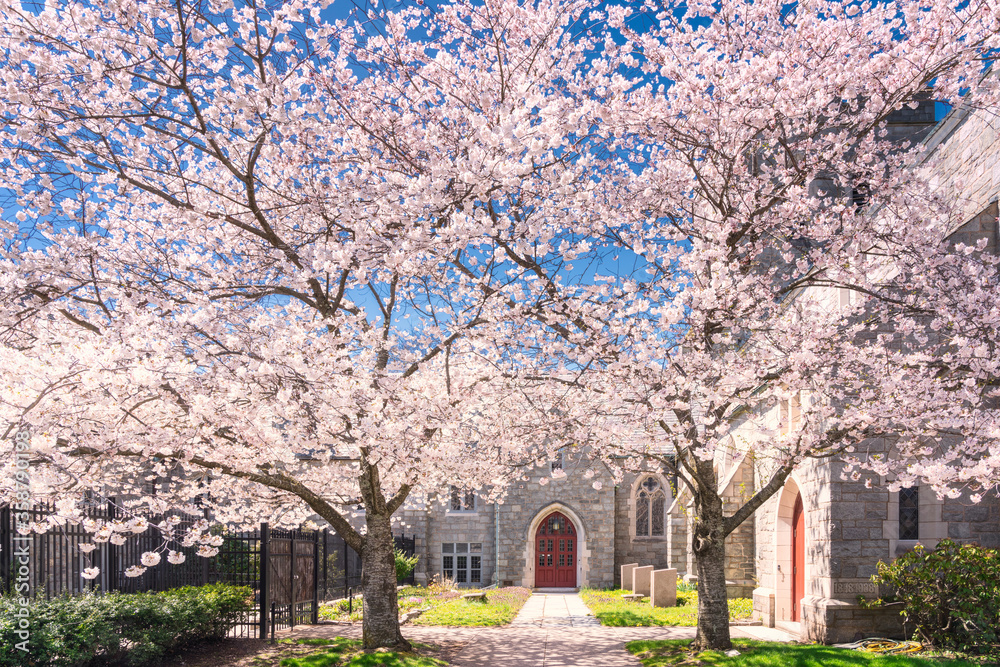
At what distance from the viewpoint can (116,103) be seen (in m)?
8.16

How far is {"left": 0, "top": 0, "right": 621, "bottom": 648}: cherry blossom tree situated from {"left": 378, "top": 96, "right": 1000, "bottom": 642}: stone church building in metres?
3.67

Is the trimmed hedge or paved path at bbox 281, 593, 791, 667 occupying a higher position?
the trimmed hedge

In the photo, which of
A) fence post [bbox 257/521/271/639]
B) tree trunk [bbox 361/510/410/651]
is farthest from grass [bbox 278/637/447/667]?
fence post [bbox 257/521/271/639]

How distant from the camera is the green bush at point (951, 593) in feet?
30.1

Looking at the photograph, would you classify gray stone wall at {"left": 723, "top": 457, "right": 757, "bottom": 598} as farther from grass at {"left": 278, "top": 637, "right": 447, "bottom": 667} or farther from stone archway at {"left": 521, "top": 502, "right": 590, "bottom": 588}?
grass at {"left": 278, "top": 637, "right": 447, "bottom": 667}

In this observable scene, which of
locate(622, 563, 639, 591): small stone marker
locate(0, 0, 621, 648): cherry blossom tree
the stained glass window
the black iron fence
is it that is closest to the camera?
locate(0, 0, 621, 648): cherry blossom tree

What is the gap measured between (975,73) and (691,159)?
3.49 metres

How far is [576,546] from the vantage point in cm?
2523

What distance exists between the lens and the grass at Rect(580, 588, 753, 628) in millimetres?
14398

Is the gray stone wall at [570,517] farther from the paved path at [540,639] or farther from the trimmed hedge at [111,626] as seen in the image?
the trimmed hedge at [111,626]

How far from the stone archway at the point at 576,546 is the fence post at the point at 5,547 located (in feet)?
57.8

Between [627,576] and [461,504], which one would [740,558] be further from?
[461,504]

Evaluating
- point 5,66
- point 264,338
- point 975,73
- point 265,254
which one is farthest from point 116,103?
point 975,73

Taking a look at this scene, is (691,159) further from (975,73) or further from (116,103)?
(116,103)
